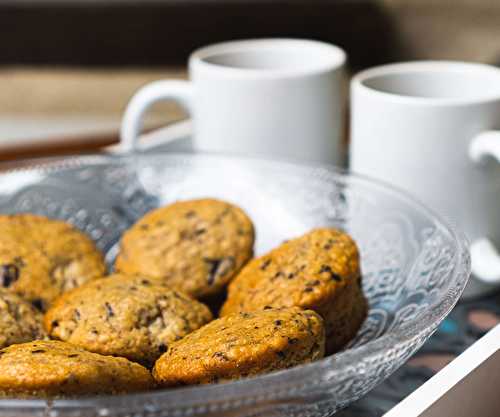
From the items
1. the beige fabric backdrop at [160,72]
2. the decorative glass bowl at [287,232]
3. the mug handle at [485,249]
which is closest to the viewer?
the decorative glass bowl at [287,232]

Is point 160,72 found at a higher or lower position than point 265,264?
lower

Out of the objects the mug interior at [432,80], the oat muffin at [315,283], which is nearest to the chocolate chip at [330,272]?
the oat muffin at [315,283]

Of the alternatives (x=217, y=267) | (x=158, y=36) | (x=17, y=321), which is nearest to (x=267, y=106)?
(x=217, y=267)

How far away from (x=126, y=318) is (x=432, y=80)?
1.12 ft

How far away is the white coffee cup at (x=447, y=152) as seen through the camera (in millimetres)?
543

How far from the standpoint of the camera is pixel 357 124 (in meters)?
0.59

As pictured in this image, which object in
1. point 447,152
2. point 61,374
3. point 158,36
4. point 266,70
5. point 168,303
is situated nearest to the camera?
point 61,374

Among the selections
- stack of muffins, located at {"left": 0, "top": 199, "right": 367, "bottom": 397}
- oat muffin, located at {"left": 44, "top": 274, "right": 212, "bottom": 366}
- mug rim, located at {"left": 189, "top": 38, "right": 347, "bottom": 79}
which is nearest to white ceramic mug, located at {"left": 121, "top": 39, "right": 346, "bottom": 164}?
mug rim, located at {"left": 189, "top": 38, "right": 347, "bottom": 79}

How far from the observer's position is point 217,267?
1.62 feet

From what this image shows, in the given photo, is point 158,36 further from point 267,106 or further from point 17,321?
point 17,321

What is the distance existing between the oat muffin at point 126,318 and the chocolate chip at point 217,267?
1.6 inches

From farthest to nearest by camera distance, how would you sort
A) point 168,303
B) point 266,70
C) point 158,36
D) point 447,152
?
point 158,36, point 266,70, point 447,152, point 168,303

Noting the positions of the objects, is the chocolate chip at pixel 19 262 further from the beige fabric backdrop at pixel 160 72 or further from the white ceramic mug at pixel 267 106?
the beige fabric backdrop at pixel 160 72

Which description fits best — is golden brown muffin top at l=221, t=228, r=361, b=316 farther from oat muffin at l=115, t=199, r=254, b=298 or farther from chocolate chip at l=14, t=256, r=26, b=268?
chocolate chip at l=14, t=256, r=26, b=268
